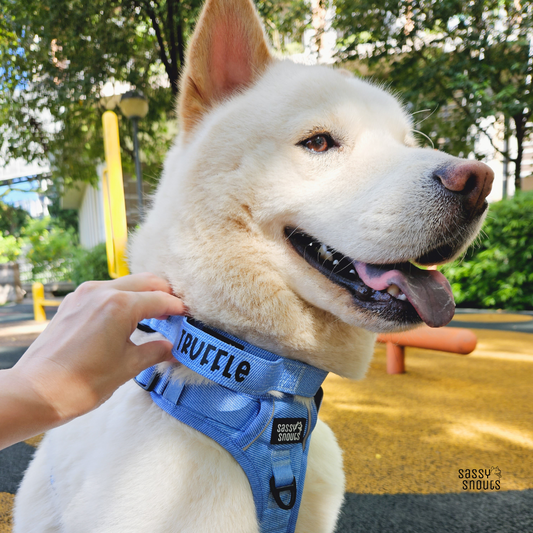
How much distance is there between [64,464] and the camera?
113 cm

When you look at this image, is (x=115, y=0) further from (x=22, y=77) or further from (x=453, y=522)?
(x=453, y=522)

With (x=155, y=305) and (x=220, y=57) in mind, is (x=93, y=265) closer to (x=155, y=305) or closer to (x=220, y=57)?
(x=220, y=57)

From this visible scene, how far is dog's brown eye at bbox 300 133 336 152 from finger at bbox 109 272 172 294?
577mm

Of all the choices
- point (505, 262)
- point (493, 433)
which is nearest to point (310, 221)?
point (493, 433)

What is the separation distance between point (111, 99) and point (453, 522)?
35.8 ft

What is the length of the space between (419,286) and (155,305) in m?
0.71

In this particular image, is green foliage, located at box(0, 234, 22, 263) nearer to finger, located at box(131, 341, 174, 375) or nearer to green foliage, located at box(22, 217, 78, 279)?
green foliage, located at box(22, 217, 78, 279)

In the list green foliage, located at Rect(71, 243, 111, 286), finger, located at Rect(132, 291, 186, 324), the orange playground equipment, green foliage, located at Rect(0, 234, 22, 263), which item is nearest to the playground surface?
the orange playground equipment

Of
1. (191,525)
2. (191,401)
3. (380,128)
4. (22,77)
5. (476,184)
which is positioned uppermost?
(22,77)

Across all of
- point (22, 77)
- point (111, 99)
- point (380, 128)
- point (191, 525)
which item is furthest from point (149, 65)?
point (191, 525)

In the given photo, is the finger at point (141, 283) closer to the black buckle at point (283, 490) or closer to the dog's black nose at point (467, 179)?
the black buckle at point (283, 490)

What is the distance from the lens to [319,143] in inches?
49.9

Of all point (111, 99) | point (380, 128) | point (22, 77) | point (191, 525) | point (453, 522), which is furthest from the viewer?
point (111, 99)

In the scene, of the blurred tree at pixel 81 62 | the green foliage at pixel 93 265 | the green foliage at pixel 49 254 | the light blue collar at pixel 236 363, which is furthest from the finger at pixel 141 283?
the green foliage at pixel 49 254
